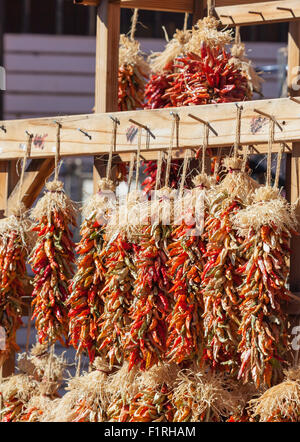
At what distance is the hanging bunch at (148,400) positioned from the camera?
9.72 feet

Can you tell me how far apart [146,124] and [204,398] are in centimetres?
113

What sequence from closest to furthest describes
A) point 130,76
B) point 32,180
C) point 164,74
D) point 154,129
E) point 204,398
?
point 204,398 → point 154,129 → point 32,180 → point 164,74 → point 130,76

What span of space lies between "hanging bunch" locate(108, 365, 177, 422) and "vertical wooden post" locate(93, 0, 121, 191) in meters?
0.94

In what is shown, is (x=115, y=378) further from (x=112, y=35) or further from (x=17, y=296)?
(x=112, y=35)

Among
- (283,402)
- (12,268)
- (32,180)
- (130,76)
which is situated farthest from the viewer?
(130,76)

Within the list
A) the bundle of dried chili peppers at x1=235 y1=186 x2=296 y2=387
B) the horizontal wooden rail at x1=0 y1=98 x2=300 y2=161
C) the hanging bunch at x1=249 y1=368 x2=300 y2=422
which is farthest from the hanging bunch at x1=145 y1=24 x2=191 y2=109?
the hanging bunch at x1=249 y1=368 x2=300 y2=422

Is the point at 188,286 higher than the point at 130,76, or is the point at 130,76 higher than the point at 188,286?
the point at 130,76

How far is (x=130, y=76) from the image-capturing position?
4.10 metres

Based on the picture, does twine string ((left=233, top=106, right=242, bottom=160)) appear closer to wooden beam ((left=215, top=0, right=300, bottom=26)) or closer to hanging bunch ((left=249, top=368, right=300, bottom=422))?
wooden beam ((left=215, top=0, right=300, bottom=26))

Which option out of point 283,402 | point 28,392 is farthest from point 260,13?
point 28,392

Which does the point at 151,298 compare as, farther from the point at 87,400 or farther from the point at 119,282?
the point at 87,400

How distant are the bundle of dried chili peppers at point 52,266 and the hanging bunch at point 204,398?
63cm

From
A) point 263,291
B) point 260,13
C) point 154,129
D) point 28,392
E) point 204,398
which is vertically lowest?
point 28,392

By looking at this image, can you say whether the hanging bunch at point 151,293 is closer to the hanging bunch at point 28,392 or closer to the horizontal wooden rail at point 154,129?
the horizontal wooden rail at point 154,129
